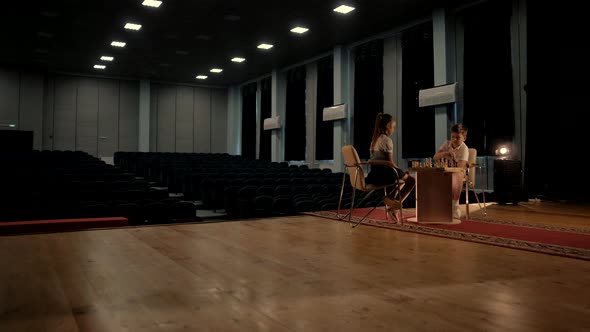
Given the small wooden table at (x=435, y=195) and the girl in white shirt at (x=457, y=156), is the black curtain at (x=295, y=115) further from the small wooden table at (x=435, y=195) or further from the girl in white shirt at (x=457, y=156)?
the small wooden table at (x=435, y=195)

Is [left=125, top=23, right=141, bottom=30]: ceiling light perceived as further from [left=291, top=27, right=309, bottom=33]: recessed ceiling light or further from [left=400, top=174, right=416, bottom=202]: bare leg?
[left=400, top=174, right=416, bottom=202]: bare leg

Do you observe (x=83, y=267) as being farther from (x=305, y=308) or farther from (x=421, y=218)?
(x=421, y=218)

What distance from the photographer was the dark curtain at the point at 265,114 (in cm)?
1494

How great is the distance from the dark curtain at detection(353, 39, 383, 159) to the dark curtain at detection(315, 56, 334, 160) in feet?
3.13

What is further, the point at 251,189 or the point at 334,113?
the point at 334,113

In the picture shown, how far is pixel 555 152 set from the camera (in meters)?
7.01

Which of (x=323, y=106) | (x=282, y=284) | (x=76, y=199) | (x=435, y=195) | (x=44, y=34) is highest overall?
(x=44, y=34)

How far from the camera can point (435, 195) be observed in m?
4.04

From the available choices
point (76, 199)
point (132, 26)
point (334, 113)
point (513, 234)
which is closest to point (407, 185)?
point (513, 234)

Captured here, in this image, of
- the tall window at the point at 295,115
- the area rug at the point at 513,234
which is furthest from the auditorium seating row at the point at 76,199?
the tall window at the point at 295,115

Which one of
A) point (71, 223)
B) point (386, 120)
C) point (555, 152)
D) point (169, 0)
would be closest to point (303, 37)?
point (169, 0)

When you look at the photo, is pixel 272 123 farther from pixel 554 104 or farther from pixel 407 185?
pixel 407 185

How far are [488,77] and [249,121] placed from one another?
380 inches

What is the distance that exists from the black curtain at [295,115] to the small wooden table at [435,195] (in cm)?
924
